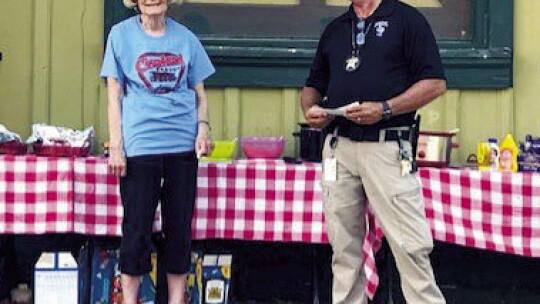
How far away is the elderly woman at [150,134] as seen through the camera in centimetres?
465

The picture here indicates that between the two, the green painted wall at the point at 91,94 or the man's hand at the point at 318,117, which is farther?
the green painted wall at the point at 91,94

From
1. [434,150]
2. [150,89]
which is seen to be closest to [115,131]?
[150,89]

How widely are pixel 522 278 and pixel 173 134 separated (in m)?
2.31

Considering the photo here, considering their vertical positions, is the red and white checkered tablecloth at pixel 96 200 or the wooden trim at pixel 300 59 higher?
the wooden trim at pixel 300 59

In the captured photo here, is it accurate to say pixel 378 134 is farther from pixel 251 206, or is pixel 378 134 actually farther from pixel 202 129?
pixel 251 206

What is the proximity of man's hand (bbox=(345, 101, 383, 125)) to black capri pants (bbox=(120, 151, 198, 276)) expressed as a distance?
92 centimetres

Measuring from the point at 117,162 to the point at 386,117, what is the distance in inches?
51.3

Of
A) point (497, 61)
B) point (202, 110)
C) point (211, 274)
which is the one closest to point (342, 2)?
point (497, 61)

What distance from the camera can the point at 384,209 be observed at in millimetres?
4316

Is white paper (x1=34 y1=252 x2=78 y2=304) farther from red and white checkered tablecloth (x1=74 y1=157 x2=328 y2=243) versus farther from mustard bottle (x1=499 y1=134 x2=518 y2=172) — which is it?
mustard bottle (x1=499 y1=134 x2=518 y2=172)

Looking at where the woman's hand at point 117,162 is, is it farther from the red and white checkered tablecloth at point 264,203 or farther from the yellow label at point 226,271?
the yellow label at point 226,271

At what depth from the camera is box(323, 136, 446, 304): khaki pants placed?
4273 mm

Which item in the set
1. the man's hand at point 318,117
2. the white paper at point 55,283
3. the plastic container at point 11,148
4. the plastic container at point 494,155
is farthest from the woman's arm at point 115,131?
the plastic container at point 494,155

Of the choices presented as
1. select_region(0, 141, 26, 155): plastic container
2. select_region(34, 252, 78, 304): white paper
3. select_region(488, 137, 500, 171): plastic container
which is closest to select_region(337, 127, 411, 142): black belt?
select_region(488, 137, 500, 171): plastic container
